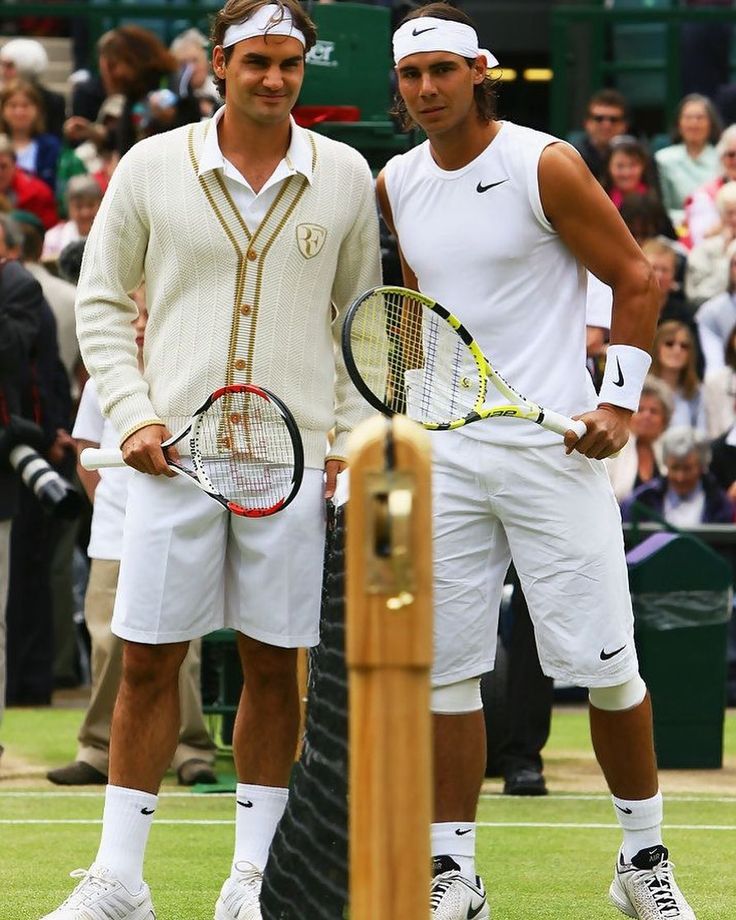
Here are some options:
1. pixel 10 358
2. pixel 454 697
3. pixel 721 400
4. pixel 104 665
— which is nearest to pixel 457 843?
pixel 454 697

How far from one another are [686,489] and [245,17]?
19.3 ft

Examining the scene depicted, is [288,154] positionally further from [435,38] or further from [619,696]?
[619,696]

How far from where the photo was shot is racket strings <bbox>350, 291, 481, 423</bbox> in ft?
16.4

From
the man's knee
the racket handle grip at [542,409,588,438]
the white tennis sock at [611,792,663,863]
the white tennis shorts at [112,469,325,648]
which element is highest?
the racket handle grip at [542,409,588,438]

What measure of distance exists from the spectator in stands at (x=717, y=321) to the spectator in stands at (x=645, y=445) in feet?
3.28

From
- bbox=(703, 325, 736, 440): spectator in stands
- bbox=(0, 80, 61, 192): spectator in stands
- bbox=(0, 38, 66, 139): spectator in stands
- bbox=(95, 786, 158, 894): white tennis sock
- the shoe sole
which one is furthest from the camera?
bbox=(0, 38, 66, 139): spectator in stands

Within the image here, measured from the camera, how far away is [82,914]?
16.3 ft

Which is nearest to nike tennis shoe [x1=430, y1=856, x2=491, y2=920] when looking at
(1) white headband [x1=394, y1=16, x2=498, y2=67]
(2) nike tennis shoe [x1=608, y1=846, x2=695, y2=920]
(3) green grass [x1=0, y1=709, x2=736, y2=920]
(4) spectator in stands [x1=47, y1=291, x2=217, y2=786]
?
(3) green grass [x1=0, y1=709, x2=736, y2=920]

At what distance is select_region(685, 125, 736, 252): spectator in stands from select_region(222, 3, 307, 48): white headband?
25.4 ft

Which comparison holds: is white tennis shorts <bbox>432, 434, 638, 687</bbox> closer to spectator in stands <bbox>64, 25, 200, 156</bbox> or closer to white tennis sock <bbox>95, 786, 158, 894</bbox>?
white tennis sock <bbox>95, 786, 158, 894</bbox>

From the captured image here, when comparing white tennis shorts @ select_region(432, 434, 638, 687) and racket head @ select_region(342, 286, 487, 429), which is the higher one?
racket head @ select_region(342, 286, 487, 429)

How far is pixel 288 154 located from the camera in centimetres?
518

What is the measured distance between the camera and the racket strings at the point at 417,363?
5012 mm

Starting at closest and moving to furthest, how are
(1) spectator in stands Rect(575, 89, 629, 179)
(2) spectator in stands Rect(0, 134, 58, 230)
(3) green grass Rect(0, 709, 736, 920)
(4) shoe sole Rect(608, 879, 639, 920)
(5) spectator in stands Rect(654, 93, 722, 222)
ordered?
(4) shoe sole Rect(608, 879, 639, 920)
(3) green grass Rect(0, 709, 736, 920)
(2) spectator in stands Rect(0, 134, 58, 230)
(1) spectator in stands Rect(575, 89, 629, 179)
(5) spectator in stands Rect(654, 93, 722, 222)
